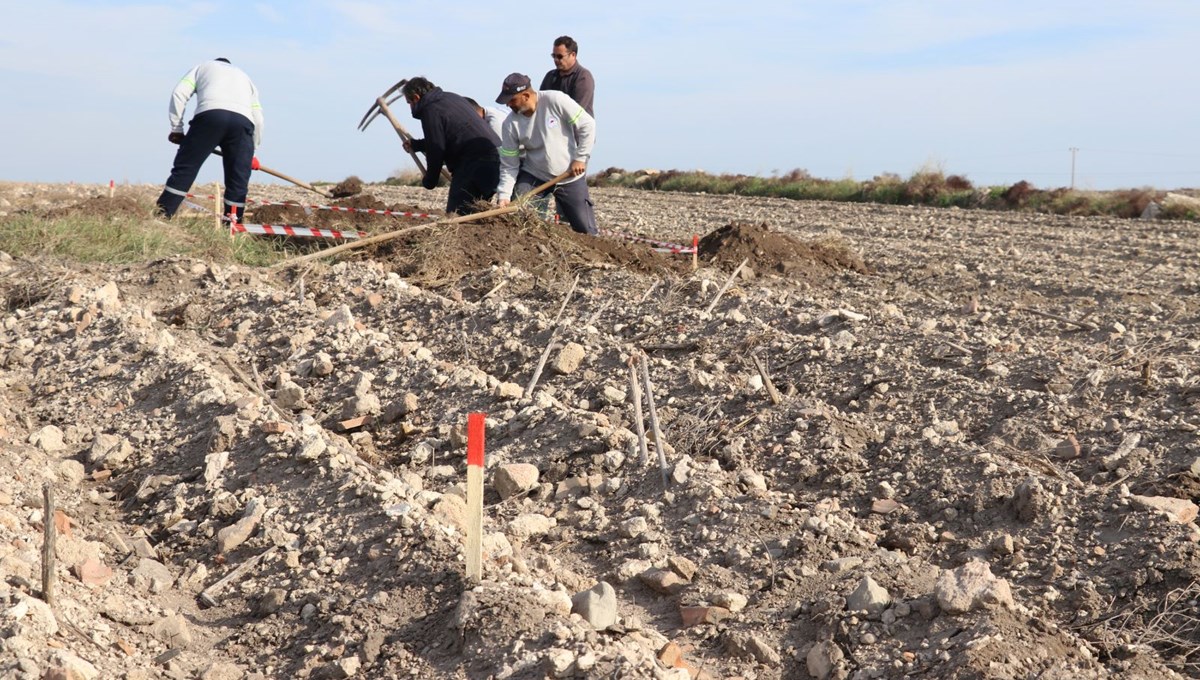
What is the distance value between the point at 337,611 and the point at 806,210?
14.4 m

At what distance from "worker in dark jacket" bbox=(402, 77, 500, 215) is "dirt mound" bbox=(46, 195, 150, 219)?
235cm

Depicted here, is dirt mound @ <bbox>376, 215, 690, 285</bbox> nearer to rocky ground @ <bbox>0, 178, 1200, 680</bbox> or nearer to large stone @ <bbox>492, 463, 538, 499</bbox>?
rocky ground @ <bbox>0, 178, 1200, 680</bbox>

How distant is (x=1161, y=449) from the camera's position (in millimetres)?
4227

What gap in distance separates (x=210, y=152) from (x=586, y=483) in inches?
235

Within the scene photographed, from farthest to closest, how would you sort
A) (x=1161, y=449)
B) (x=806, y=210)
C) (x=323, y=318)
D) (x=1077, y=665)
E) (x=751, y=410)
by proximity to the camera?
1. (x=806, y=210)
2. (x=323, y=318)
3. (x=751, y=410)
4. (x=1161, y=449)
5. (x=1077, y=665)

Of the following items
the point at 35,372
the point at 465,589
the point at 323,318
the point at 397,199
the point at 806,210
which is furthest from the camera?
the point at 397,199

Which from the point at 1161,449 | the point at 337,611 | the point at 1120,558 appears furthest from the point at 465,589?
the point at 1161,449

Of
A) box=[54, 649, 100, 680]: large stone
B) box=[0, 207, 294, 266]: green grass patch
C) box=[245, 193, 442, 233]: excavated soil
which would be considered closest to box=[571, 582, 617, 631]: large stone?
box=[54, 649, 100, 680]: large stone

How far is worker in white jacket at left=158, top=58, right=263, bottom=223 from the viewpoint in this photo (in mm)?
8812

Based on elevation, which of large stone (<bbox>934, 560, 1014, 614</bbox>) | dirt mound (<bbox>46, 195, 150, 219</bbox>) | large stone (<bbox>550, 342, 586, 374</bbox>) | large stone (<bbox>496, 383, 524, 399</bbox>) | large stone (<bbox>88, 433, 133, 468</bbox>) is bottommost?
large stone (<bbox>934, 560, 1014, 614</bbox>)

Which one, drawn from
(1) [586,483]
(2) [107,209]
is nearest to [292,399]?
(1) [586,483]

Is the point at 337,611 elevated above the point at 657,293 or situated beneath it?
situated beneath

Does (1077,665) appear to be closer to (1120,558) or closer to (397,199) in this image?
(1120,558)

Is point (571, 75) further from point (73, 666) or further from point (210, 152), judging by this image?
point (73, 666)
